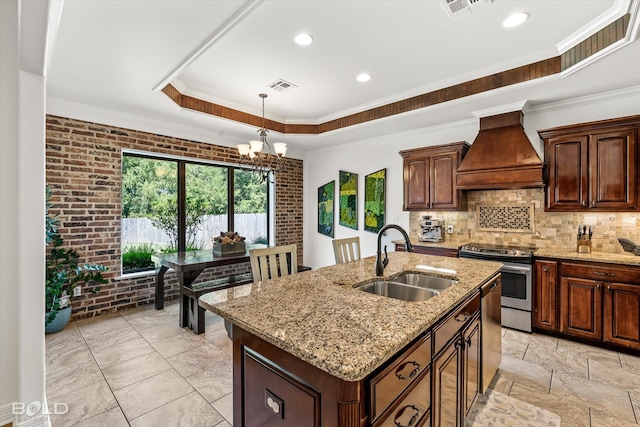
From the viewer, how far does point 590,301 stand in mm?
2969

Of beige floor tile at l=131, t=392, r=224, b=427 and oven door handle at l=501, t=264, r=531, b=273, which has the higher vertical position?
oven door handle at l=501, t=264, r=531, b=273

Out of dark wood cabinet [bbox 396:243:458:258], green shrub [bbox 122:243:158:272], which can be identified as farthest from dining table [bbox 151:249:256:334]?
dark wood cabinet [bbox 396:243:458:258]

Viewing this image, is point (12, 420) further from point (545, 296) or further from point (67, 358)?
point (545, 296)

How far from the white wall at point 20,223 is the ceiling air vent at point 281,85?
2.11m

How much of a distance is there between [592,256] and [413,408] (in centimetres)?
298

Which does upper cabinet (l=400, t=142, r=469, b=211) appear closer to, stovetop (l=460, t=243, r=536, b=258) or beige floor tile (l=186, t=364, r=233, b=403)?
stovetop (l=460, t=243, r=536, b=258)

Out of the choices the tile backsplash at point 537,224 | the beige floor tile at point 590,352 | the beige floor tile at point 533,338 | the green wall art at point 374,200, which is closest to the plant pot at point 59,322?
the green wall art at point 374,200

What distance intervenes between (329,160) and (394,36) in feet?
11.2

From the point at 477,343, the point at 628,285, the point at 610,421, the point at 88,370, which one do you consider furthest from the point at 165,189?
the point at 628,285

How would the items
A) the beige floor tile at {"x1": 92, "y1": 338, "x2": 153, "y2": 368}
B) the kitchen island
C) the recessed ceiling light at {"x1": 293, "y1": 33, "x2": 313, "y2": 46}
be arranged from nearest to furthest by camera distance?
1. the kitchen island
2. the recessed ceiling light at {"x1": 293, "y1": 33, "x2": 313, "y2": 46}
3. the beige floor tile at {"x1": 92, "y1": 338, "x2": 153, "y2": 368}

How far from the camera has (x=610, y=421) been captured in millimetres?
Answer: 1982

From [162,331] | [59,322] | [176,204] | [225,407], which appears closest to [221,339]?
[162,331]

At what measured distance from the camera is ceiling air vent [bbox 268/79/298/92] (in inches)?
136

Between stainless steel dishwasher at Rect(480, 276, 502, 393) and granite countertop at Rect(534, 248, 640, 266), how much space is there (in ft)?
4.43
